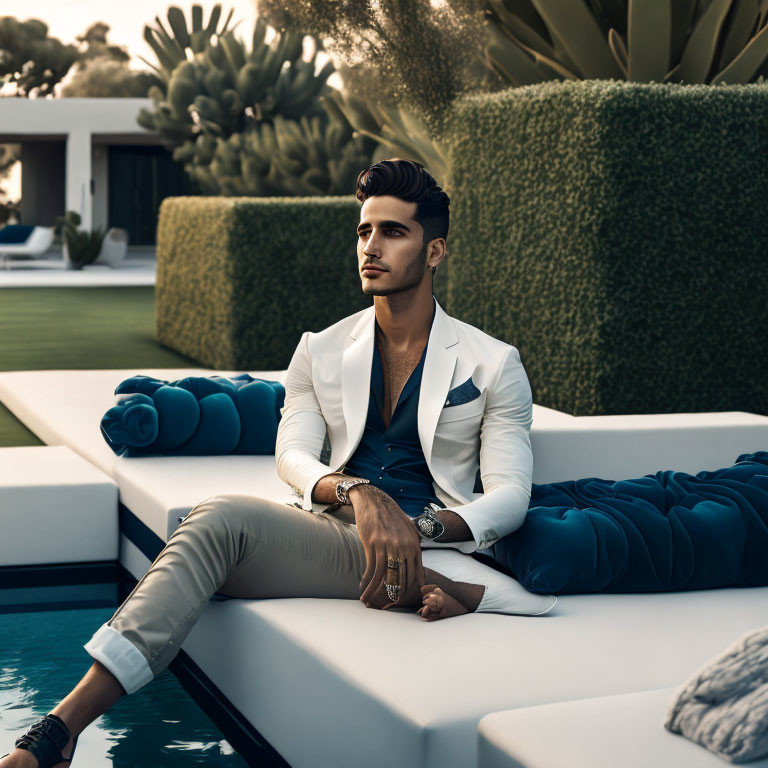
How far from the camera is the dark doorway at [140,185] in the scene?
35.3 metres

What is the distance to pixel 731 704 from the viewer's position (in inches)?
82.7

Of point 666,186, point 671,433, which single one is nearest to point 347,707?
point 671,433

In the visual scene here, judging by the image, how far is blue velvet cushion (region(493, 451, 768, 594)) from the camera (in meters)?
3.34

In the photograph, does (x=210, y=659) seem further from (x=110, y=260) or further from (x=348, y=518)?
(x=110, y=260)

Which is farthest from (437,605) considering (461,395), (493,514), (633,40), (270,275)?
(270,275)

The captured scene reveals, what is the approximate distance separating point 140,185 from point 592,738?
3482 centimetres

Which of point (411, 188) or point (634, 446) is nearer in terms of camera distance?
point (411, 188)

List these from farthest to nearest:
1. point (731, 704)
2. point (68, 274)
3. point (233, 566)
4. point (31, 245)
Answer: point (31, 245) → point (68, 274) → point (233, 566) → point (731, 704)

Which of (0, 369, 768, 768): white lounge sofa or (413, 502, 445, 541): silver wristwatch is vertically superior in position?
(413, 502, 445, 541): silver wristwatch

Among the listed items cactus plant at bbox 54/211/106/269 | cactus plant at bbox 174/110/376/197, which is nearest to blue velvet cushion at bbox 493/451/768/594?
cactus plant at bbox 174/110/376/197

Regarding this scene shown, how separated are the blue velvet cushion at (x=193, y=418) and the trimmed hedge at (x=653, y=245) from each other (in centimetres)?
278

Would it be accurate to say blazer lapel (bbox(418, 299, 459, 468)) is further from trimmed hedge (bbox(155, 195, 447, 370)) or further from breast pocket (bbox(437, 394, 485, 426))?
trimmed hedge (bbox(155, 195, 447, 370))

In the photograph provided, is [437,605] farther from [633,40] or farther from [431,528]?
[633,40]

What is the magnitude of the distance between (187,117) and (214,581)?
24.1 m
